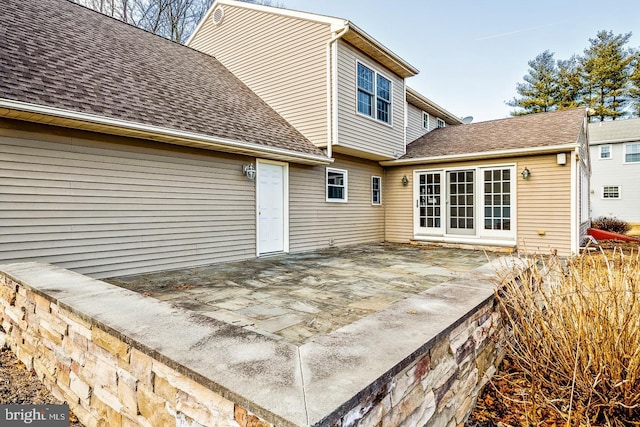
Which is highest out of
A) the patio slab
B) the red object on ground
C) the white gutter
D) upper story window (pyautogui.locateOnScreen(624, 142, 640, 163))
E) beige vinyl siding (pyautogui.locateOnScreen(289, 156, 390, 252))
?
upper story window (pyautogui.locateOnScreen(624, 142, 640, 163))

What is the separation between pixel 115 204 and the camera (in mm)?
5121

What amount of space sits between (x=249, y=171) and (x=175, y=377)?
18.6 ft

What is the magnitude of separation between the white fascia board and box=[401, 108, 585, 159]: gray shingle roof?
9 cm

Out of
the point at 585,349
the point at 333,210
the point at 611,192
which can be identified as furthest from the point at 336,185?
the point at 611,192

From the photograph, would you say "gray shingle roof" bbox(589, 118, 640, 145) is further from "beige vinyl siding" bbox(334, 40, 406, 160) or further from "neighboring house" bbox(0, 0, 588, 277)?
"beige vinyl siding" bbox(334, 40, 406, 160)

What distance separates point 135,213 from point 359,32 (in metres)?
5.90

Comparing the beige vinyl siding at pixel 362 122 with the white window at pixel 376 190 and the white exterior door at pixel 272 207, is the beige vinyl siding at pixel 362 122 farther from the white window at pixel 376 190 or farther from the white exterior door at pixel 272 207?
the white exterior door at pixel 272 207

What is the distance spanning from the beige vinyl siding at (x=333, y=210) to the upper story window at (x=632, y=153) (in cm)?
1604

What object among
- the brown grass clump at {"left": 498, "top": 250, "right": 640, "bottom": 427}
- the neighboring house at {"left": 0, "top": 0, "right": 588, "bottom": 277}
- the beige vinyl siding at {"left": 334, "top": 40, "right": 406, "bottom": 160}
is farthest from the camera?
the beige vinyl siding at {"left": 334, "top": 40, "right": 406, "bottom": 160}

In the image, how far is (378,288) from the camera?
439cm

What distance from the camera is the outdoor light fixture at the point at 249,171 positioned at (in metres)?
6.88

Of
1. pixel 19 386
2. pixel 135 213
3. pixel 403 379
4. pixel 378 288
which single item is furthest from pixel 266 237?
pixel 403 379

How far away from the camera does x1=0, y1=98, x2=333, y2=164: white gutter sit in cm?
397

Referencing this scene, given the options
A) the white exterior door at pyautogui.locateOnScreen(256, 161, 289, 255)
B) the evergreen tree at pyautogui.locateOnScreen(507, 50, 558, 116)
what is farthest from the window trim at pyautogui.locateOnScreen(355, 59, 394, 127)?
the evergreen tree at pyautogui.locateOnScreen(507, 50, 558, 116)
